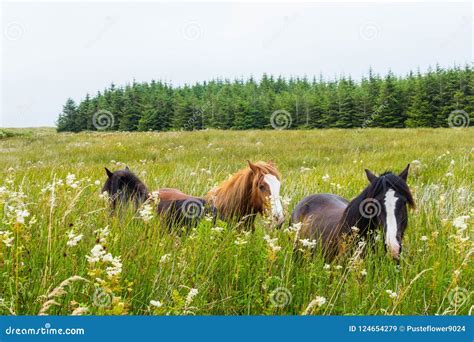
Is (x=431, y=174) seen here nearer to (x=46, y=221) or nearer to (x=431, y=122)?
(x=46, y=221)

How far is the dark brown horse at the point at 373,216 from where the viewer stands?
4535 mm

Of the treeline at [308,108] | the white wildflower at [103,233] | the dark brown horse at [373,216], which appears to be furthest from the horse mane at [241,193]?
the treeline at [308,108]

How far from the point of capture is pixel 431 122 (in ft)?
252

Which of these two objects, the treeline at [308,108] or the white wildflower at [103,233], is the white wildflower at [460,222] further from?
the treeline at [308,108]

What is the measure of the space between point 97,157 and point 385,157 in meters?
11.2

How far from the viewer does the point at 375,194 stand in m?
4.86

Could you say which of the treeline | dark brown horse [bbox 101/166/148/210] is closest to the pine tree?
the treeline

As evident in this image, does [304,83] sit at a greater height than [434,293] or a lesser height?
greater

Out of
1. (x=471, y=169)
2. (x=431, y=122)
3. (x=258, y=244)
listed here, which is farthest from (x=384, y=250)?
(x=431, y=122)

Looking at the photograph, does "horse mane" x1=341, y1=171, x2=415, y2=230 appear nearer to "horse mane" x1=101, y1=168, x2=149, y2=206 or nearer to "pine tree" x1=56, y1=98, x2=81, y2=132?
"horse mane" x1=101, y1=168, x2=149, y2=206

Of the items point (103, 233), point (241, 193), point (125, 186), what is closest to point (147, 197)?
point (125, 186)

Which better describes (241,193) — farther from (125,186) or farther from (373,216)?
(373,216)

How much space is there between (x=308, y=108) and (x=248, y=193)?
82120 mm

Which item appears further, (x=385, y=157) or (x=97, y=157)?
(x=97, y=157)
